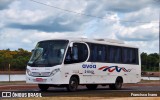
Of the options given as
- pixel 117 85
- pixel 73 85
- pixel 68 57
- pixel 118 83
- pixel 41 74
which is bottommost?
pixel 117 85

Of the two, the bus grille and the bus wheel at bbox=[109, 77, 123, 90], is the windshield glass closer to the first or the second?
the bus grille

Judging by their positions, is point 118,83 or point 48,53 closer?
point 48,53

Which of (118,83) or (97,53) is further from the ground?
(97,53)

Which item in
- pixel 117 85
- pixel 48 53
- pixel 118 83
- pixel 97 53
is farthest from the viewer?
pixel 118 83

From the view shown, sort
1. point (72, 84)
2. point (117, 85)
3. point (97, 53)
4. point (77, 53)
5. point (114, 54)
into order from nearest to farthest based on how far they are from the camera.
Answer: point (72, 84) → point (77, 53) → point (97, 53) → point (114, 54) → point (117, 85)

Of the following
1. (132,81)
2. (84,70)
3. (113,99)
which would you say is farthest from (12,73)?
(113,99)

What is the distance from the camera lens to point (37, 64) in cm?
2359

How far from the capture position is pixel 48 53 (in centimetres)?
2378

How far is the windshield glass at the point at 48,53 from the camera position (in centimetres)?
2339

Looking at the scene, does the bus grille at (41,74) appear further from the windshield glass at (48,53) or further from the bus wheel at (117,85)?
the bus wheel at (117,85)

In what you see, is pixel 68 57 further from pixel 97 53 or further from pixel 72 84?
pixel 97 53

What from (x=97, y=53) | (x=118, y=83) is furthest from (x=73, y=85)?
(x=118, y=83)

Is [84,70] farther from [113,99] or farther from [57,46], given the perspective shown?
[113,99]

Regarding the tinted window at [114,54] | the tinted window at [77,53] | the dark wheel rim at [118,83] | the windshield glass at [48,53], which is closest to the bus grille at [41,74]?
the windshield glass at [48,53]
